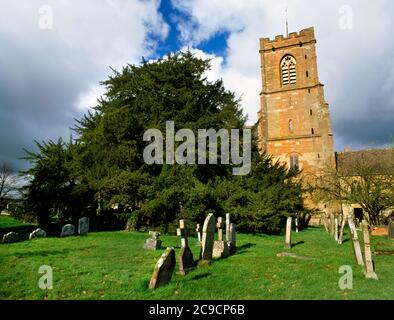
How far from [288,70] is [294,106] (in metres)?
5.24

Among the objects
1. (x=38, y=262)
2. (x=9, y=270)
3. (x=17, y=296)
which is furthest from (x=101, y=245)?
(x=17, y=296)

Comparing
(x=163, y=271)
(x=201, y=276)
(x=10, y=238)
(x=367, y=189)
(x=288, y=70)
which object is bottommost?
(x=201, y=276)

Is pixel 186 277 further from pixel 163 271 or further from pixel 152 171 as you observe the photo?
pixel 152 171

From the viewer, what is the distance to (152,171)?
1920cm

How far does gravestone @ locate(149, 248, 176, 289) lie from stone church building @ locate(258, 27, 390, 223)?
29.2 m

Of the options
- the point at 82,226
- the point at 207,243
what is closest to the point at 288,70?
the point at 82,226

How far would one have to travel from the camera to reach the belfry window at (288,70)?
124 feet

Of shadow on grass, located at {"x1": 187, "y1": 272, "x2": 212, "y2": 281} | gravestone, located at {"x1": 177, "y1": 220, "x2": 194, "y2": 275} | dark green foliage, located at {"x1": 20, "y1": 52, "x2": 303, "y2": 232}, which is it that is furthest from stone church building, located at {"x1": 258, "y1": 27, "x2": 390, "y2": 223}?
shadow on grass, located at {"x1": 187, "y1": 272, "x2": 212, "y2": 281}

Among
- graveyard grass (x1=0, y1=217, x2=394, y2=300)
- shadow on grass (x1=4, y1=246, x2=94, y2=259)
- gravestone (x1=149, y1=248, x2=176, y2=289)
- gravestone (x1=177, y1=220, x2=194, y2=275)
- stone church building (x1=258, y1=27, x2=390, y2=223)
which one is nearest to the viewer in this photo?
graveyard grass (x1=0, y1=217, x2=394, y2=300)

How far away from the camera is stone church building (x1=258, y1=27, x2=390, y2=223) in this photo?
3469 centimetres

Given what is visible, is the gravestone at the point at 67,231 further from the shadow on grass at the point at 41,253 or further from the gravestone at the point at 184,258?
the gravestone at the point at 184,258

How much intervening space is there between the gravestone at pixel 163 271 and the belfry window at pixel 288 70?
35409 mm

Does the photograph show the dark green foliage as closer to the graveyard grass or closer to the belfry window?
the graveyard grass
